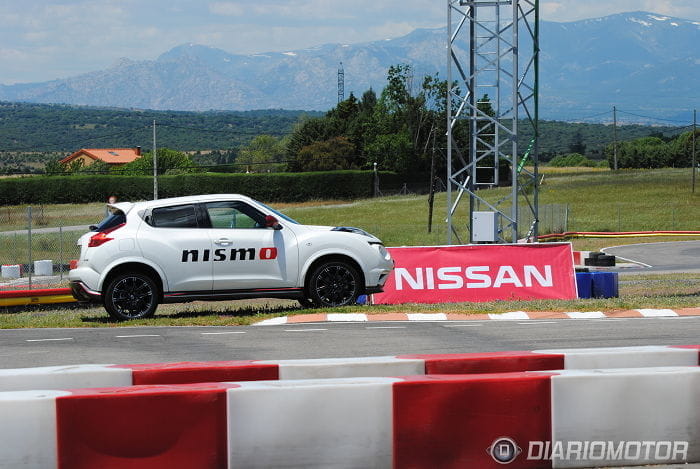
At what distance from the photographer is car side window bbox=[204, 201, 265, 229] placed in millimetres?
14906

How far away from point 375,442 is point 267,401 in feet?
2.11

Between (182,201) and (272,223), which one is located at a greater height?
(182,201)

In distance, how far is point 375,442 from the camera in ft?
18.7

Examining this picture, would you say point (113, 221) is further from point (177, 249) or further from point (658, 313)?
point (658, 313)

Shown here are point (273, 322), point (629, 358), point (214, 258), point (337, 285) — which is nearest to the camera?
point (629, 358)

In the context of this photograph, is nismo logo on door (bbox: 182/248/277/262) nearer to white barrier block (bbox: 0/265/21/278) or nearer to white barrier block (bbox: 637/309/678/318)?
white barrier block (bbox: 637/309/678/318)

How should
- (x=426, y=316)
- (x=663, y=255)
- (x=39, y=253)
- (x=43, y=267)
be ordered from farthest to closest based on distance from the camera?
(x=39, y=253) → (x=663, y=255) → (x=43, y=267) → (x=426, y=316)

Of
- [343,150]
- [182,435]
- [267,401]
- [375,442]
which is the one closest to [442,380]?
[375,442]

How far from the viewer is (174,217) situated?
1480cm

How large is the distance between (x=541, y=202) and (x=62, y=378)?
7334 centimetres

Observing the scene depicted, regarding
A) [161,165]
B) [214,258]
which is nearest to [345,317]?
[214,258]

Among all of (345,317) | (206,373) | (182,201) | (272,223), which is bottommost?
(345,317)

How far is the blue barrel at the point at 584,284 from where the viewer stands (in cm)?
1908

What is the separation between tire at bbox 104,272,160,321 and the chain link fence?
859 cm
